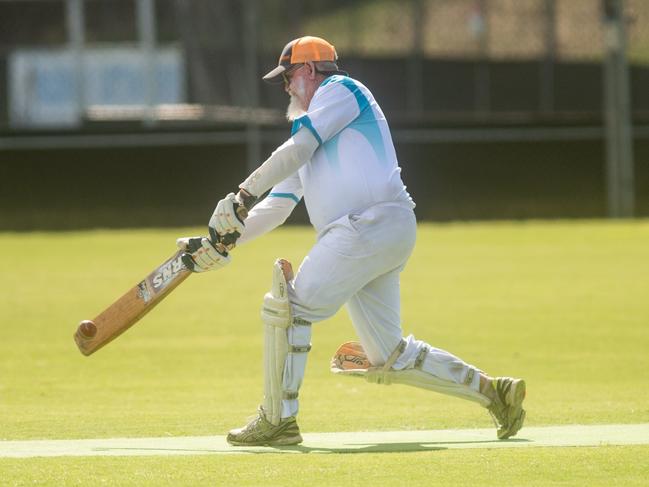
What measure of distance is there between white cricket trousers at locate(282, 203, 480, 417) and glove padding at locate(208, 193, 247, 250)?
1.26 feet

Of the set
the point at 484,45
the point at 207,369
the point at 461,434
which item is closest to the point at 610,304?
the point at 207,369

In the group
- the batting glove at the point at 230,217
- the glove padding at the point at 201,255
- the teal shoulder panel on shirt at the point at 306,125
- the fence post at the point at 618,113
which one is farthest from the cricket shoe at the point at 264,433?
the fence post at the point at 618,113

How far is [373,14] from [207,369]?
44.4 feet

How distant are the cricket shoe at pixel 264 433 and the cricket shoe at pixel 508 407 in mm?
1029

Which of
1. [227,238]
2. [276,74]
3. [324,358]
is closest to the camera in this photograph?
[227,238]

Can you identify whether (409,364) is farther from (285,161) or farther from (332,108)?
(332,108)

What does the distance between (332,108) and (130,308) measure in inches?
58.6

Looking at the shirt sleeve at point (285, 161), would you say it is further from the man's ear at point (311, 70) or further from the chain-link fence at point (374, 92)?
the chain-link fence at point (374, 92)

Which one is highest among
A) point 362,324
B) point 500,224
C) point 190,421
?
point 362,324

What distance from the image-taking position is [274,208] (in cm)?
808

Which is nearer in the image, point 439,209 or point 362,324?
point 362,324

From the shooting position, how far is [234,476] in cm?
647

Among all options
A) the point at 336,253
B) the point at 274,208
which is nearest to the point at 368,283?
the point at 336,253

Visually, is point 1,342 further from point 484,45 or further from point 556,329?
point 484,45
